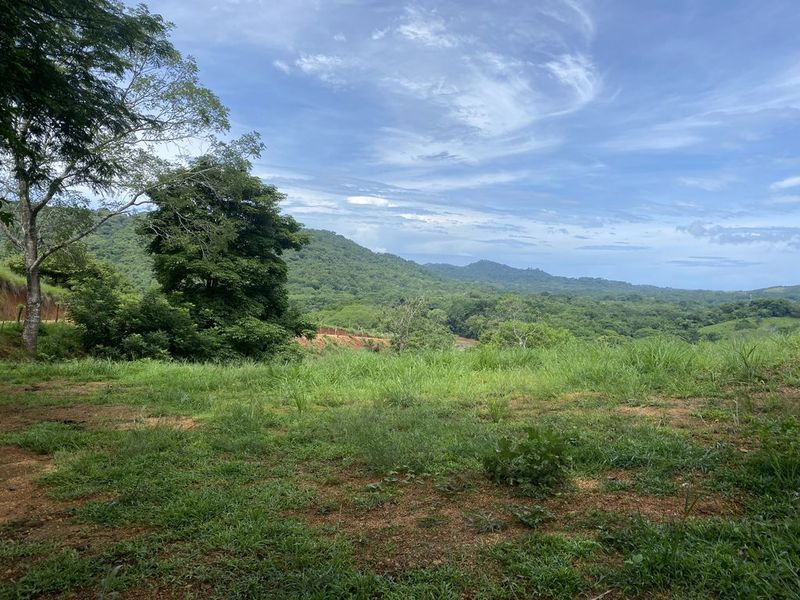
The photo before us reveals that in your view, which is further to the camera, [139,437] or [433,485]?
[139,437]

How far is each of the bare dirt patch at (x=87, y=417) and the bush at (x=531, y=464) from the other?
10.5 ft

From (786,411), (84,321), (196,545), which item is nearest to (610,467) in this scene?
(786,411)

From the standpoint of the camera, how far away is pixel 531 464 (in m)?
3.23

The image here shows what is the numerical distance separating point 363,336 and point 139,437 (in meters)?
34.9

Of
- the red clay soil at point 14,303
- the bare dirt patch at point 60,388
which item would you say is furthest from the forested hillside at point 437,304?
the bare dirt patch at point 60,388

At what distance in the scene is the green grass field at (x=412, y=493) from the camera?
215cm

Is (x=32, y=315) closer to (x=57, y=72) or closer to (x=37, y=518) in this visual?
(x=57, y=72)

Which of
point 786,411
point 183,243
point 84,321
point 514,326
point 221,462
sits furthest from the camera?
point 514,326

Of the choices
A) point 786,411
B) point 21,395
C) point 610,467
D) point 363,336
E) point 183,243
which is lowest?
point 363,336

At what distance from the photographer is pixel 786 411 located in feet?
13.4

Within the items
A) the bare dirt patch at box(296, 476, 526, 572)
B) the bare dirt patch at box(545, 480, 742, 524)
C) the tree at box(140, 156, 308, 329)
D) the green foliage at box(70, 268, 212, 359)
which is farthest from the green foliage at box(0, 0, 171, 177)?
the tree at box(140, 156, 308, 329)

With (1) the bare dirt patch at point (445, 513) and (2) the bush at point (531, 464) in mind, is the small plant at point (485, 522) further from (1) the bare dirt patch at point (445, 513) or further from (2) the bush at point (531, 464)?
(2) the bush at point (531, 464)

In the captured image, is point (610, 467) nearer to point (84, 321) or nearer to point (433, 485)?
point (433, 485)

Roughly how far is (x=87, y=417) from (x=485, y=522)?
4.67 metres
